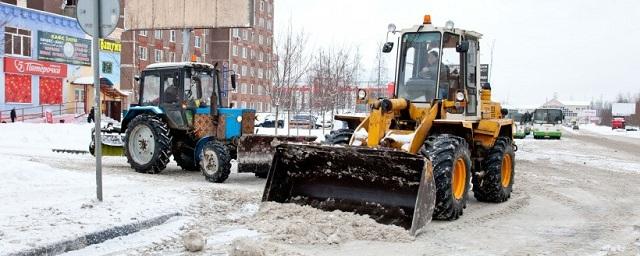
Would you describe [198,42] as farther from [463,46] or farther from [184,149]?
[463,46]

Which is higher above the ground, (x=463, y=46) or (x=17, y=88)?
(x=463, y=46)

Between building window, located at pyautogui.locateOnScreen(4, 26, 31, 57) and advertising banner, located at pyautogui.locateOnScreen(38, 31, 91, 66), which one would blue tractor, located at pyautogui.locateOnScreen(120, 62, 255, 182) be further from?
advertising banner, located at pyautogui.locateOnScreen(38, 31, 91, 66)

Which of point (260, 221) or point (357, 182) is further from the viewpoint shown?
point (357, 182)

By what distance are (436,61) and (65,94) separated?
112 feet

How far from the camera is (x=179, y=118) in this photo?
1264cm

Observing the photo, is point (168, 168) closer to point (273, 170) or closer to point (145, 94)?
point (145, 94)

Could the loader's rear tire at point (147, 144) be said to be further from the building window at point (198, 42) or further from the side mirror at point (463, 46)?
the building window at point (198, 42)

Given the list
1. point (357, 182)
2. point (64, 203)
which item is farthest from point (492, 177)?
point (64, 203)

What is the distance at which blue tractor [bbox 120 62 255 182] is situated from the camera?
12.4 meters

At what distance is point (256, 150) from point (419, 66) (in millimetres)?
3723

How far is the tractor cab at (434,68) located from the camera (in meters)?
9.54

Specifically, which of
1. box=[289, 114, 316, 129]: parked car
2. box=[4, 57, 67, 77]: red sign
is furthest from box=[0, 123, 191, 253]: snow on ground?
box=[289, 114, 316, 129]: parked car

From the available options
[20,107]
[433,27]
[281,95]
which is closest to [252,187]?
[433,27]

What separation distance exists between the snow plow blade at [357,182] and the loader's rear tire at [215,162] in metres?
2.97
